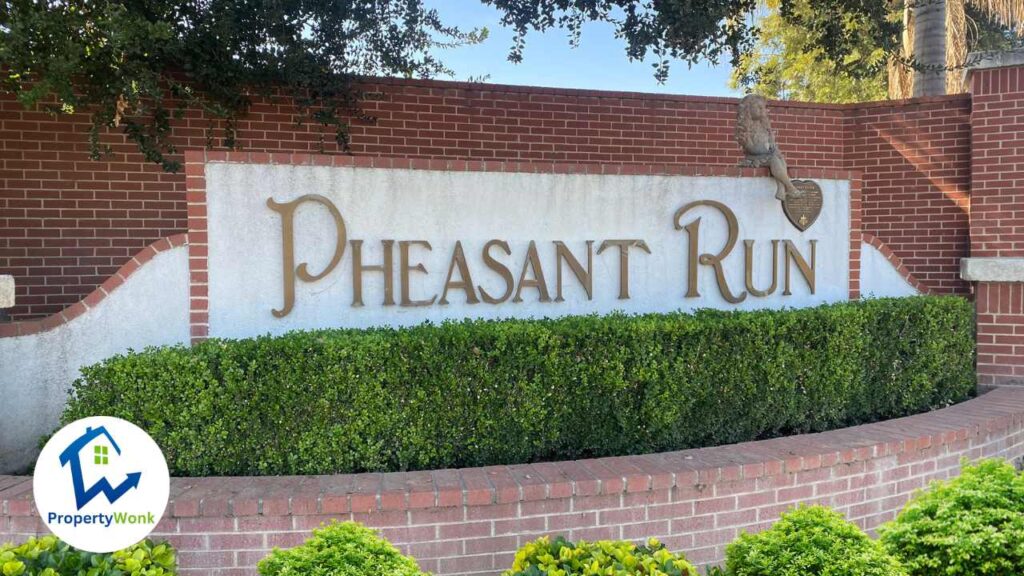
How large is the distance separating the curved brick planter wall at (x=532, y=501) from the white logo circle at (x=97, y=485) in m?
1.02

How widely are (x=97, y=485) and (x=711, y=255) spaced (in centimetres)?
410

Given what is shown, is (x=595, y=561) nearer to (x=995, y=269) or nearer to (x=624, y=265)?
(x=624, y=265)

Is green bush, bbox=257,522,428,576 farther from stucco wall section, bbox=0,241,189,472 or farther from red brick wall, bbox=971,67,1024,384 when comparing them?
red brick wall, bbox=971,67,1024,384

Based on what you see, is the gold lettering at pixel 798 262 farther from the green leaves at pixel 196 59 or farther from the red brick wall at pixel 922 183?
the green leaves at pixel 196 59

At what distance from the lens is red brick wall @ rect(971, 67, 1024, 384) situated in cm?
610

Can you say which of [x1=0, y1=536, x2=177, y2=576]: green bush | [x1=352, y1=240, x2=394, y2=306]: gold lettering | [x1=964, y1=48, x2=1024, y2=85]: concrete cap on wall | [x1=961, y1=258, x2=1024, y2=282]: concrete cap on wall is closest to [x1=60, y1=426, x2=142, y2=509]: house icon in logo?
[x1=0, y1=536, x2=177, y2=576]: green bush

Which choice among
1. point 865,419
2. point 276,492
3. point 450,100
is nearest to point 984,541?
point 865,419

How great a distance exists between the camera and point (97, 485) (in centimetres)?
226

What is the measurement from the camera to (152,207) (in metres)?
6.49

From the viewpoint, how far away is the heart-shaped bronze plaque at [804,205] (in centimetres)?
547

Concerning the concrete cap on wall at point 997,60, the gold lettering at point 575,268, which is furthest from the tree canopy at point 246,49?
the gold lettering at point 575,268

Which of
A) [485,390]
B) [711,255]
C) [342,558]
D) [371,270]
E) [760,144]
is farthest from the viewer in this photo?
[760,144]

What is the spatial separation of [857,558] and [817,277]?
3.42 m

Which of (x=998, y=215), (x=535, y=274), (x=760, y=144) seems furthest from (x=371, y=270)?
(x=998, y=215)
